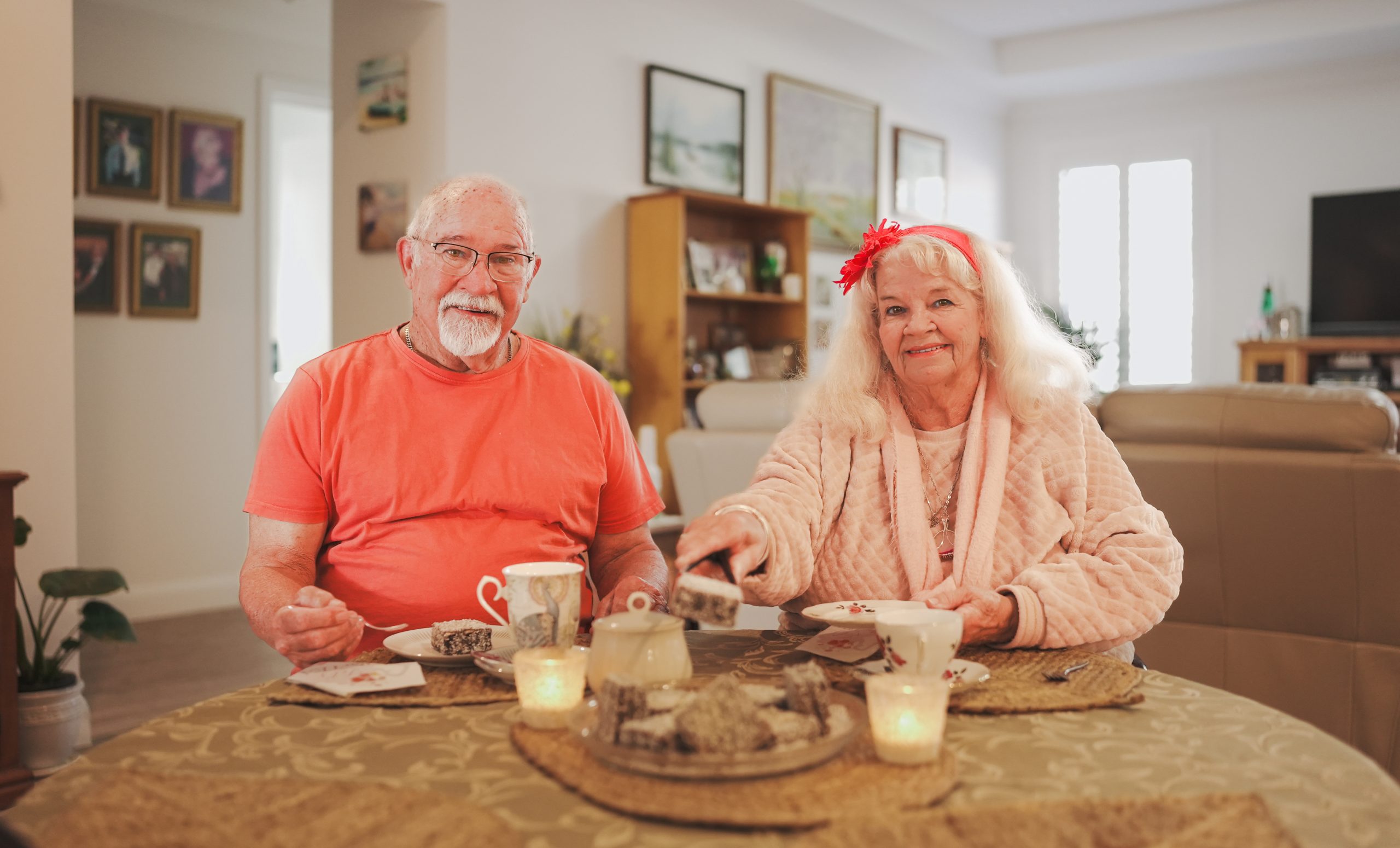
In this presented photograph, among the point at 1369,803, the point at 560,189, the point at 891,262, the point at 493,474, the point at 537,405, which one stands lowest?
the point at 1369,803

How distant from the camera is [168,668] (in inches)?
155

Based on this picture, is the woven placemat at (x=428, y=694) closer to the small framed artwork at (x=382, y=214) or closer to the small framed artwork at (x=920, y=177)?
the small framed artwork at (x=382, y=214)

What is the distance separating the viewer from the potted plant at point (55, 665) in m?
2.75

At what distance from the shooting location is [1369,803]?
0.87 m

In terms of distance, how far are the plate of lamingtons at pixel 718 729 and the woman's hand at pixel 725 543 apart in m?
0.35

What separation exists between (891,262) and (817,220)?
4556mm

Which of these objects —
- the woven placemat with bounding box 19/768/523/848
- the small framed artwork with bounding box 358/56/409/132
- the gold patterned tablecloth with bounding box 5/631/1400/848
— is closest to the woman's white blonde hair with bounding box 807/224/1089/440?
the gold patterned tablecloth with bounding box 5/631/1400/848

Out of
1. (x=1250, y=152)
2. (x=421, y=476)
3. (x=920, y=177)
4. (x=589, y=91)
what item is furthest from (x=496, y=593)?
(x=1250, y=152)

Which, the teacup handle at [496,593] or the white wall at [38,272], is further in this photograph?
the white wall at [38,272]

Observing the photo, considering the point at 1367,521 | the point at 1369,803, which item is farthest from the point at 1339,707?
the point at 1369,803

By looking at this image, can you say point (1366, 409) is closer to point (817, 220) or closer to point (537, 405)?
point (537, 405)

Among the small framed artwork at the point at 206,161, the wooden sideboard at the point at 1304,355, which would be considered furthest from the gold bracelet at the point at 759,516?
the wooden sideboard at the point at 1304,355

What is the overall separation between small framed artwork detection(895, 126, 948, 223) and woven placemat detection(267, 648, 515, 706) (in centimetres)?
610

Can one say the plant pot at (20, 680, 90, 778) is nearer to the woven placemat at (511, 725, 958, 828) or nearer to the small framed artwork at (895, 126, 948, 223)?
the woven placemat at (511, 725, 958, 828)
